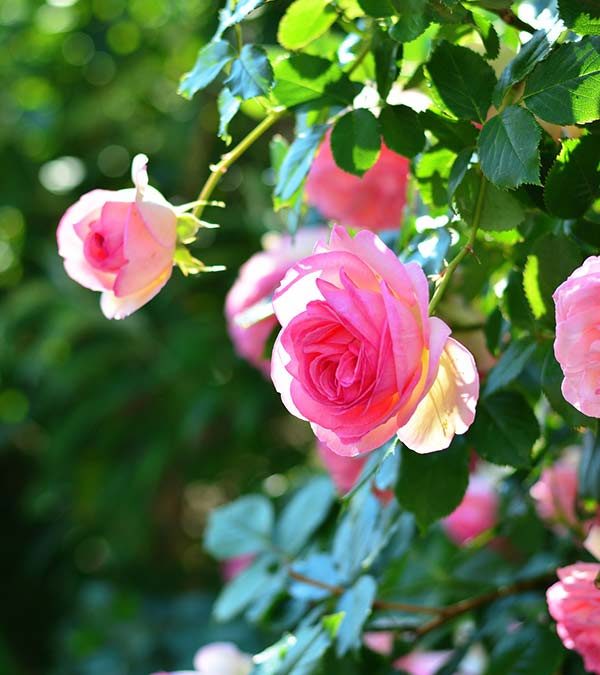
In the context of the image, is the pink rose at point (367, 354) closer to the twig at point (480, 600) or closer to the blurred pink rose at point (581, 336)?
the blurred pink rose at point (581, 336)

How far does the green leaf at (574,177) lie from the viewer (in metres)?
0.38

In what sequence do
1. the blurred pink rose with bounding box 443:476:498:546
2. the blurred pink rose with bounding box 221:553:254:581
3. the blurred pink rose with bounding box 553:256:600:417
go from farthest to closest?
the blurred pink rose with bounding box 221:553:254:581, the blurred pink rose with bounding box 443:476:498:546, the blurred pink rose with bounding box 553:256:600:417

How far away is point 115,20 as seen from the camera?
65.1 inches

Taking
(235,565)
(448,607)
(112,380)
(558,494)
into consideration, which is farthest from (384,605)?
(112,380)

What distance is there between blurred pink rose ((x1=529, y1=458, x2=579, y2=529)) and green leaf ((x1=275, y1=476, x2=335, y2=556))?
13cm

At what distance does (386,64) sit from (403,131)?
3cm

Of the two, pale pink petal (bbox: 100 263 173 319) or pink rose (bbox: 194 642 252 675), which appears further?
pink rose (bbox: 194 642 252 675)

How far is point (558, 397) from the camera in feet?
1.33

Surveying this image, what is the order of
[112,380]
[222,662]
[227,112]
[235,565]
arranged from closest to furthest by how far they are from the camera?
[227,112] < [222,662] < [235,565] < [112,380]

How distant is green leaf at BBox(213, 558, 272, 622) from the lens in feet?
2.15

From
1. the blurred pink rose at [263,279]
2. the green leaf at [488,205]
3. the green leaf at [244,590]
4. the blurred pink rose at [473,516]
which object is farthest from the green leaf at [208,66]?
the blurred pink rose at [473,516]

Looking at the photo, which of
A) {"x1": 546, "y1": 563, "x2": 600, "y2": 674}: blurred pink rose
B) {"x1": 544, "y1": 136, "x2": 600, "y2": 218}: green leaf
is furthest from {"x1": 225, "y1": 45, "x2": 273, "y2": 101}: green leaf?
{"x1": 546, "y1": 563, "x2": 600, "y2": 674}: blurred pink rose

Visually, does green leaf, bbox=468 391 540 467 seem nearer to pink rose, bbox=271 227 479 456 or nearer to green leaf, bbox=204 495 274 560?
pink rose, bbox=271 227 479 456

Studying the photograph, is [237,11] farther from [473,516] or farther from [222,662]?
[473,516]
